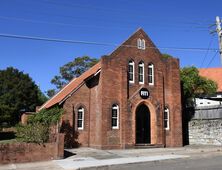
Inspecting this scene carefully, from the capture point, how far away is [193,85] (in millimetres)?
33969

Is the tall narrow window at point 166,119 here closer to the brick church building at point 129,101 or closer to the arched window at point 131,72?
the brick church building at point 129,101

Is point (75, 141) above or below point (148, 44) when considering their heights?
below

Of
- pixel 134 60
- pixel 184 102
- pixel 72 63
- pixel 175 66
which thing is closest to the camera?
pixel 134 60

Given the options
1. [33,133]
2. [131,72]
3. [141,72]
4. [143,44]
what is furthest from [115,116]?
[33,133]

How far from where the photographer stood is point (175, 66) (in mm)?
28000

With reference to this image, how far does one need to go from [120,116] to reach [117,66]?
13.1ft

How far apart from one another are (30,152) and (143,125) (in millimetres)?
11826

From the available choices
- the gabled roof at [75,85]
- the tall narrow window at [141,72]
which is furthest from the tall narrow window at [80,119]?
the tall narrow window at [141,72]

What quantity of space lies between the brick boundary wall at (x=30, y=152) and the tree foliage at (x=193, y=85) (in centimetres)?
1910


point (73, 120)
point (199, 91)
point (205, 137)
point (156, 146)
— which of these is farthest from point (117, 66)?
point (199, 91)

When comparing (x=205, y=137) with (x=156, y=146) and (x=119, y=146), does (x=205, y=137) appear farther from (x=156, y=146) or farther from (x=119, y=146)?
(x=119, y=146)

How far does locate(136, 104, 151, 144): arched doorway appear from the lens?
26.5 metres

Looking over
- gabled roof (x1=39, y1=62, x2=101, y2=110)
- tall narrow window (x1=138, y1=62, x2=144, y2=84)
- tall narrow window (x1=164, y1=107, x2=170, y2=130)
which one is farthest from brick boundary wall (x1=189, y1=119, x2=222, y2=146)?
gabled roof (x1=39, y1=62, x2=101, y2=110)

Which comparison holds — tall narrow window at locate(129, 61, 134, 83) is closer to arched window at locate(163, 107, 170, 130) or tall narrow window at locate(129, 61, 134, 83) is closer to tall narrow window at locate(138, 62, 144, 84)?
tall narrow window at locate(138, 62, 144, 84)
